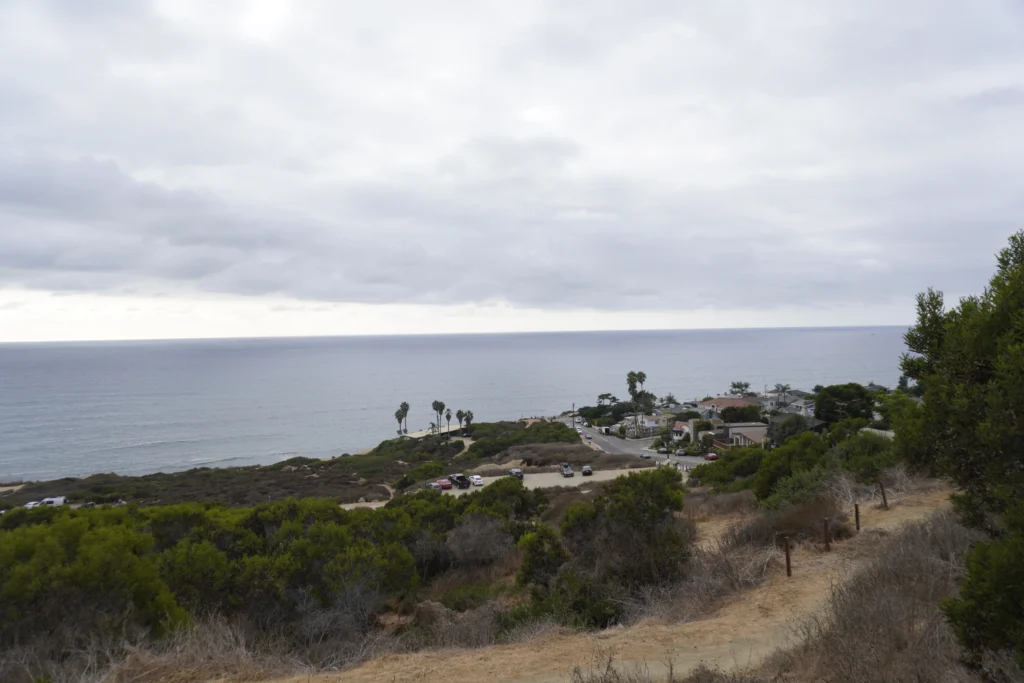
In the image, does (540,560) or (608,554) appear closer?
(608,554)

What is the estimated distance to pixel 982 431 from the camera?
13.7ft

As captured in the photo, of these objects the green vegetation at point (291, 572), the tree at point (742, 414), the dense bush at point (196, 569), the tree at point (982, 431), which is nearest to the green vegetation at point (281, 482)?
the dense bush at point (196, 569)

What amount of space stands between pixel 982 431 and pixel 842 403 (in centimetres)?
4899

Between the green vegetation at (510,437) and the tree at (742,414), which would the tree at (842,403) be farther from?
the green vegetation at (510,437)

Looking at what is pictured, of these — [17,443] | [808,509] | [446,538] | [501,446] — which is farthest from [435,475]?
[17,443]

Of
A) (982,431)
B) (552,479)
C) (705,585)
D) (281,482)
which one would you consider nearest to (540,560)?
(705,585)

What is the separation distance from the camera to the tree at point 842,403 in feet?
150

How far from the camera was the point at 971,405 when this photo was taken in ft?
14.5

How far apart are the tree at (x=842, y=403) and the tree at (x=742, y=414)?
2373 centimetres

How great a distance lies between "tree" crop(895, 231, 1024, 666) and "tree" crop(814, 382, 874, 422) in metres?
45.8

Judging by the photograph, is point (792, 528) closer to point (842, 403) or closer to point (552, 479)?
point (552, 479)

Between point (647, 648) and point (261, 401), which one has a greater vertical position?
point (647, 648)

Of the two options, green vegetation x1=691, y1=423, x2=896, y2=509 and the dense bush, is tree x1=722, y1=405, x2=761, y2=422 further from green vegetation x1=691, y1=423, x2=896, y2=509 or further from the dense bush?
the dense bush

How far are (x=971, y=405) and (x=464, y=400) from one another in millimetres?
116214
